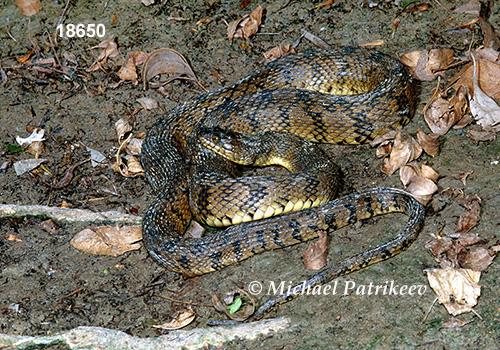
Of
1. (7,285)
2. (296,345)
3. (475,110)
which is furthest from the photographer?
(475,110)

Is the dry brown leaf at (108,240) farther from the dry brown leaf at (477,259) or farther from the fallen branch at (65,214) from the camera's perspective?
the dry brown leaf at (477,259)

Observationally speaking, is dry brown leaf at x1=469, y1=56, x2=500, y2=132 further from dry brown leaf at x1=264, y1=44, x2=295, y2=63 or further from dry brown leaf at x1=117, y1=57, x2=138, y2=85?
dry brown leaf at x1=117, y1=57, x2=138, y2=85

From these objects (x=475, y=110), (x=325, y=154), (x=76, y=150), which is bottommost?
(x=76, y=150)

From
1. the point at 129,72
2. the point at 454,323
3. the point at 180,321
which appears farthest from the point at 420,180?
the point at 129,72

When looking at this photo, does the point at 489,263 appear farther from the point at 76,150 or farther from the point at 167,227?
the point at 76,150

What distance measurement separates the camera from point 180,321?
5.31m

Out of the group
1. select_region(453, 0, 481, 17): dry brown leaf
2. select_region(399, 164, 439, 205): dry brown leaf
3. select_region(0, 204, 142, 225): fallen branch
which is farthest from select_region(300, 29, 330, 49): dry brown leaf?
select_region(0, 204, 142, 225): fallen branch

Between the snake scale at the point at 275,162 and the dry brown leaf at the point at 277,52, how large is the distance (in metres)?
0.52

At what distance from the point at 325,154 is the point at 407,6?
3606 mm

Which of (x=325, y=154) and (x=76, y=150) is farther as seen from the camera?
(x=76, y=150)

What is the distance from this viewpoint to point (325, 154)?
6.93 metres

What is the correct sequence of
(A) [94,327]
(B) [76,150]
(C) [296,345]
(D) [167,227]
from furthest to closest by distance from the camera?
1. (B) [76,150]
2. (D) [167,227]
3. (A) [94,327]
4. (C) [296,345]

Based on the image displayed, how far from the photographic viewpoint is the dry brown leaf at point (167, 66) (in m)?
8.73

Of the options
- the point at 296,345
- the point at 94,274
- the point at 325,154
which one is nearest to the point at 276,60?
the point at 325,154
